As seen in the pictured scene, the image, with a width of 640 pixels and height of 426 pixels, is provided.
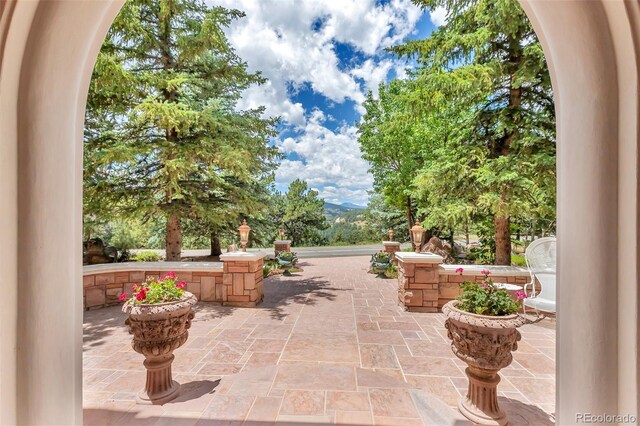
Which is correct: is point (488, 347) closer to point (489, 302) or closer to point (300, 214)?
point (489, 302)

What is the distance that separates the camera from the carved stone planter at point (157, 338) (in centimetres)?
236

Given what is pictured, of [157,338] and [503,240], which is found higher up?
[503,240]

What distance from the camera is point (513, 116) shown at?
211 inches

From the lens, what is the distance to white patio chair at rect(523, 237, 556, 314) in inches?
135

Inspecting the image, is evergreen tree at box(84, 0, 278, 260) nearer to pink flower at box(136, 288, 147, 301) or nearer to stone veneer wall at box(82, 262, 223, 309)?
stone veneer wall at box(82, 262, 223, 309)

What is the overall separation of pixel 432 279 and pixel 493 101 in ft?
13.7

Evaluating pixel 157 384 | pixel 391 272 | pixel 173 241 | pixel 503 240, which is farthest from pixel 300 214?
pixel 157 384

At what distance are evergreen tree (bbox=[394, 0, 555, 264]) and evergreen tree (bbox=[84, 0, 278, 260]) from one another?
387 centimetres

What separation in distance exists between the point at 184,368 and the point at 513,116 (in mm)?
6939

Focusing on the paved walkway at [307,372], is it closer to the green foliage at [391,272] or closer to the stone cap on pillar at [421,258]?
the stone cap on pillar at [421,258]

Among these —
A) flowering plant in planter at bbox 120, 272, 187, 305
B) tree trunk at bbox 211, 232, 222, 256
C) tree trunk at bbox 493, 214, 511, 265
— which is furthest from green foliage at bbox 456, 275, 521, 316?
tree trunk at bbox 211, 232, 222, 256

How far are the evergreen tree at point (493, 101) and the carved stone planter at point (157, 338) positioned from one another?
5380mm
